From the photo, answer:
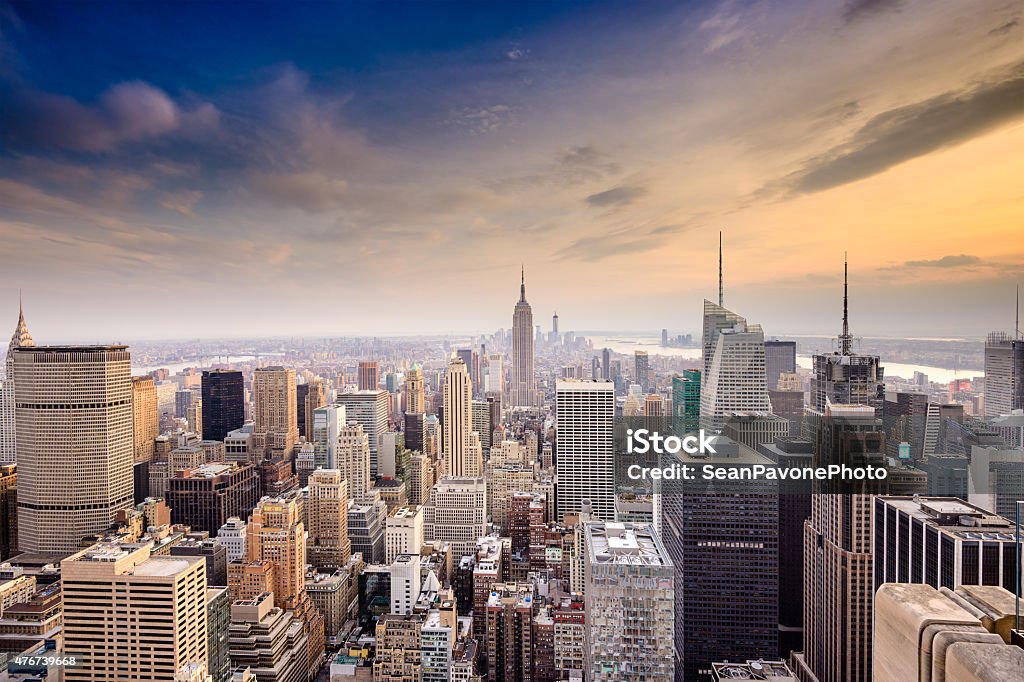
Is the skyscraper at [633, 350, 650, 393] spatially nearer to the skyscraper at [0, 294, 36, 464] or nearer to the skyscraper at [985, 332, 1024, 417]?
the skyscraper at [985, 332, 1024, 417]

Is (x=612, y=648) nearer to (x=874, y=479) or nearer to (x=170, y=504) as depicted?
(x=874, y=479)

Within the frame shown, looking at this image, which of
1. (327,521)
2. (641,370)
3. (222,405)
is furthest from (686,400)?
(222,405)

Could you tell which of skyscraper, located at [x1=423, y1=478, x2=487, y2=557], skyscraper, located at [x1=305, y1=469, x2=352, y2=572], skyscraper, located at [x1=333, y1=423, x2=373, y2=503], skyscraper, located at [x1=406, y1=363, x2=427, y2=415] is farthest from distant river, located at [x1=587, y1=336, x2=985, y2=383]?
skyscraper, located at [x1=333, y1=423, x2=373, y2=503]

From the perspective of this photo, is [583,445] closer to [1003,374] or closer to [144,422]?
[1003,374]

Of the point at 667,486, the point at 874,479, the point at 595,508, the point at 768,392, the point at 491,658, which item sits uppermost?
the point at 768,392

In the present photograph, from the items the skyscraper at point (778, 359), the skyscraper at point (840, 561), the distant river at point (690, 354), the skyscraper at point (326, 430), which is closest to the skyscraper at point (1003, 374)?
the distant river at point (690, 354)

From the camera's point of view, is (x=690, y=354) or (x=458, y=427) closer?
(x=690, y=354)

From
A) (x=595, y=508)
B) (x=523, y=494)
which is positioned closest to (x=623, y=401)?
(x=595, y=508)

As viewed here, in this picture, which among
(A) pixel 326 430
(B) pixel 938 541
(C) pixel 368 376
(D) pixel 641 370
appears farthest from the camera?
(A) pixel 326 430
